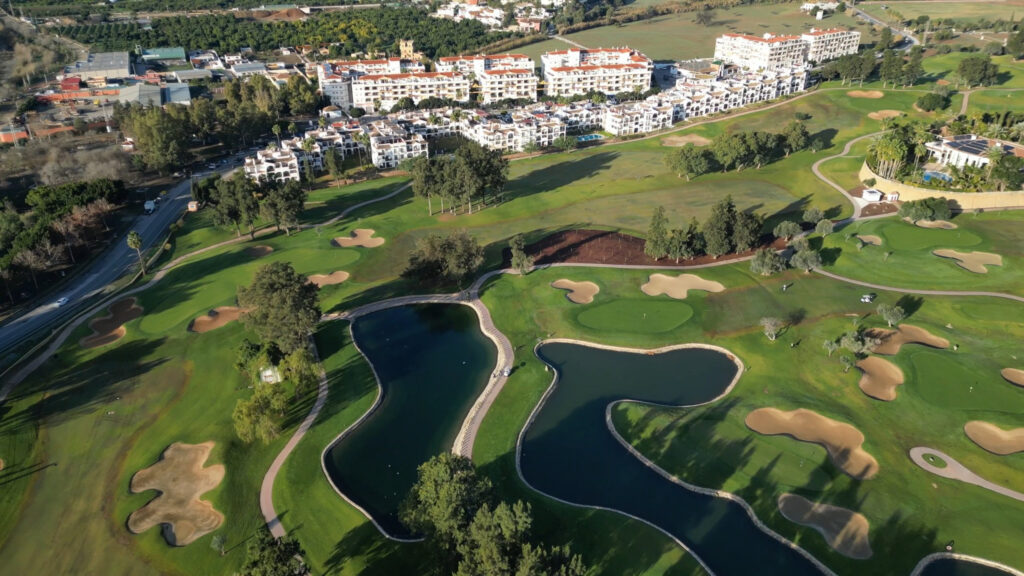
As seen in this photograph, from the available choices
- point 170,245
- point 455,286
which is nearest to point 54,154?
point 170,245

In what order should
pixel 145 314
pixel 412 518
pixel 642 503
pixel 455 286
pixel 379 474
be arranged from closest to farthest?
pixel 412 518, pixel 642 503, pixel 379 474, pixel 145 314, pixel 455 286

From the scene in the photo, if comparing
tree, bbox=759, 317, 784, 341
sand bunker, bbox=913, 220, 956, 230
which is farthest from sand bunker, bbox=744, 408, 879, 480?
sand bunker, bbox=913, 220, 956, 230

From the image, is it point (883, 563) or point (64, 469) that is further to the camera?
point (64, 469)

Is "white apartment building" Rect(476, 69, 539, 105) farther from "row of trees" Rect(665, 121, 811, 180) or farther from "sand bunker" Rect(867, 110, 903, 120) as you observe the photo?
"sand bunker" Rect(867, 110, 903, 120)

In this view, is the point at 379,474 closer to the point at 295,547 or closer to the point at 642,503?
the point at 295,547

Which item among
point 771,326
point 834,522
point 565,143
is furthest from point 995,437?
point 565,143
